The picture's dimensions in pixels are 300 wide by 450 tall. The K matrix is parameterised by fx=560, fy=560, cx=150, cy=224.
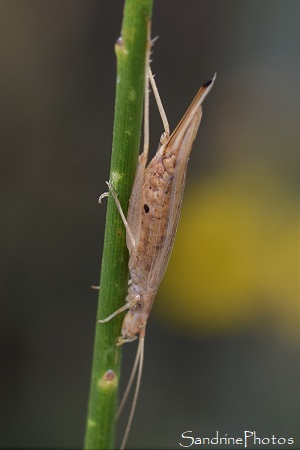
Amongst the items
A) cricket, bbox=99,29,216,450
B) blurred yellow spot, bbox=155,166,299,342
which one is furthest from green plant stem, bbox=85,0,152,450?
blurred yellow spot, bbox=155,166,299,342

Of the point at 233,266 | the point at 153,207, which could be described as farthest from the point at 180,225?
the point at 153,207

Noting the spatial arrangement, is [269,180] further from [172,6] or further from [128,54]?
[128,54]

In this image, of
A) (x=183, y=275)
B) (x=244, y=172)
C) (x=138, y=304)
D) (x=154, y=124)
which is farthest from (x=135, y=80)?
(x=154, y=124)

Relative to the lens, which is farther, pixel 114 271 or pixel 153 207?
pixel 153 207

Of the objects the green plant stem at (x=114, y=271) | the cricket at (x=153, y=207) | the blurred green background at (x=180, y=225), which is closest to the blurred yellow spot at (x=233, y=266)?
the blurred green background at (x=180, y=225)

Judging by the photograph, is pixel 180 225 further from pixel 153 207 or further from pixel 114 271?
pixel 114 271

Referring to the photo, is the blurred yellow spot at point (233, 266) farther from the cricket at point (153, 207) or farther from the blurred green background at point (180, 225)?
the cricket at point (153, 207)
